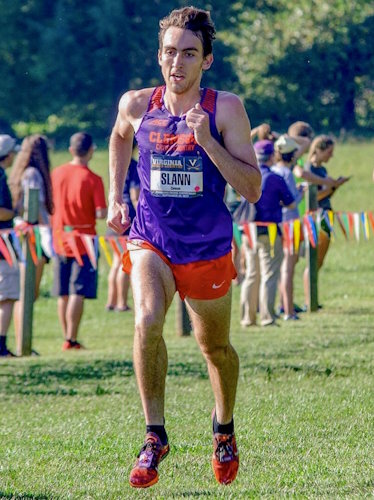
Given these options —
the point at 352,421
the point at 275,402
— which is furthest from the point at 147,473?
the point at 275,402

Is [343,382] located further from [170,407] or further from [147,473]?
[147,473]

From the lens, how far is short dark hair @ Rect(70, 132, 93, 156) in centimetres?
1374

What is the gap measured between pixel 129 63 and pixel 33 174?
4936cm

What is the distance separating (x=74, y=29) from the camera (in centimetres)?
6247

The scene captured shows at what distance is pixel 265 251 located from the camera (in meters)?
15.2

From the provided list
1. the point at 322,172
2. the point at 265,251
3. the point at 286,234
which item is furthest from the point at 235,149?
the point at 322,172

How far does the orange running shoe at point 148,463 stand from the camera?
6176 mm

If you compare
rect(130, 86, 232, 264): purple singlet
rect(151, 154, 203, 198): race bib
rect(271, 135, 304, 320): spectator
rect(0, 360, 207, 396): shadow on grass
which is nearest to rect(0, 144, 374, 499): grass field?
rect(0, 360, 207, 396): shadow on grass

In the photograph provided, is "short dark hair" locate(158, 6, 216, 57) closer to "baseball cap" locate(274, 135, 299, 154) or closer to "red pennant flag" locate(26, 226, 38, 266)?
"red pennant flag" locate(26, 226, 38, 266)

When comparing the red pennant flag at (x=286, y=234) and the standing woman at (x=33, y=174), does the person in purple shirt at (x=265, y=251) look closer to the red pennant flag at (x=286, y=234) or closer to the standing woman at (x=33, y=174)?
the red pennant flag at (x=286, y=234)

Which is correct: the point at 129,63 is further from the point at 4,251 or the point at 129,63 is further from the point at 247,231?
the point at 4,251

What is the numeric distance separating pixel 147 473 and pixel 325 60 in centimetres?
5672

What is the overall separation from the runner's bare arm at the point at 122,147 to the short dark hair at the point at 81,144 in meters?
6.99

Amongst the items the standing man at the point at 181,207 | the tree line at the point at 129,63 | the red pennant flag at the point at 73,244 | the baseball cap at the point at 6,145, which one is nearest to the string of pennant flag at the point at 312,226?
the red pennant flag at the point at 73,244
